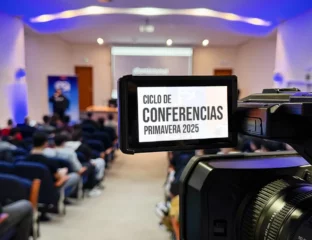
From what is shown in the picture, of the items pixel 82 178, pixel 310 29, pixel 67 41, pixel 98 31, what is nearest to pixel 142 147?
pixel 82 178

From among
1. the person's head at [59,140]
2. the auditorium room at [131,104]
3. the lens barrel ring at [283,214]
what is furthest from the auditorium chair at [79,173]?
the lens barrel ring at [283,214]

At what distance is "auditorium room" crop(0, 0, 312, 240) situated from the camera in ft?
2.30

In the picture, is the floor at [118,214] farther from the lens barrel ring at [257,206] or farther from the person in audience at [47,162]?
the lens barrel ring at [257,206]

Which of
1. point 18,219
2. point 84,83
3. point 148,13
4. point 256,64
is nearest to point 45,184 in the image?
point 18,219

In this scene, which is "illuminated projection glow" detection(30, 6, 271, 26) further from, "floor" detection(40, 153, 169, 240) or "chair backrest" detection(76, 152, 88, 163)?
"chair backrest" detection(76, 152, 88, 163)

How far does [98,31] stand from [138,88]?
939 centimetres

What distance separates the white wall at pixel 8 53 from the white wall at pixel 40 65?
191cm

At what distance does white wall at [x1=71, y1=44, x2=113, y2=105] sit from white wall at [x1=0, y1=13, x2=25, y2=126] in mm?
4673

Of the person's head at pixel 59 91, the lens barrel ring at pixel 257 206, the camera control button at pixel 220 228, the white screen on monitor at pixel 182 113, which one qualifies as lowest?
the camera control button at pixel 220 228

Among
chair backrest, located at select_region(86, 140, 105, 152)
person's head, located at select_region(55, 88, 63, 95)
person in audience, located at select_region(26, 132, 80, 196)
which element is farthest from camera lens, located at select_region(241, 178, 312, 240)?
person's head, located at select_region(55, 88, 63, 95)

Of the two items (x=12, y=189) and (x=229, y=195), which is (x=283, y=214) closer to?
(x=229, y=195)

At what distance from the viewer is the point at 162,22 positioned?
26.4ft

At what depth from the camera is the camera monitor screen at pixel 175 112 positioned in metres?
0.66

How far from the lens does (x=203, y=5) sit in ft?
20.6
